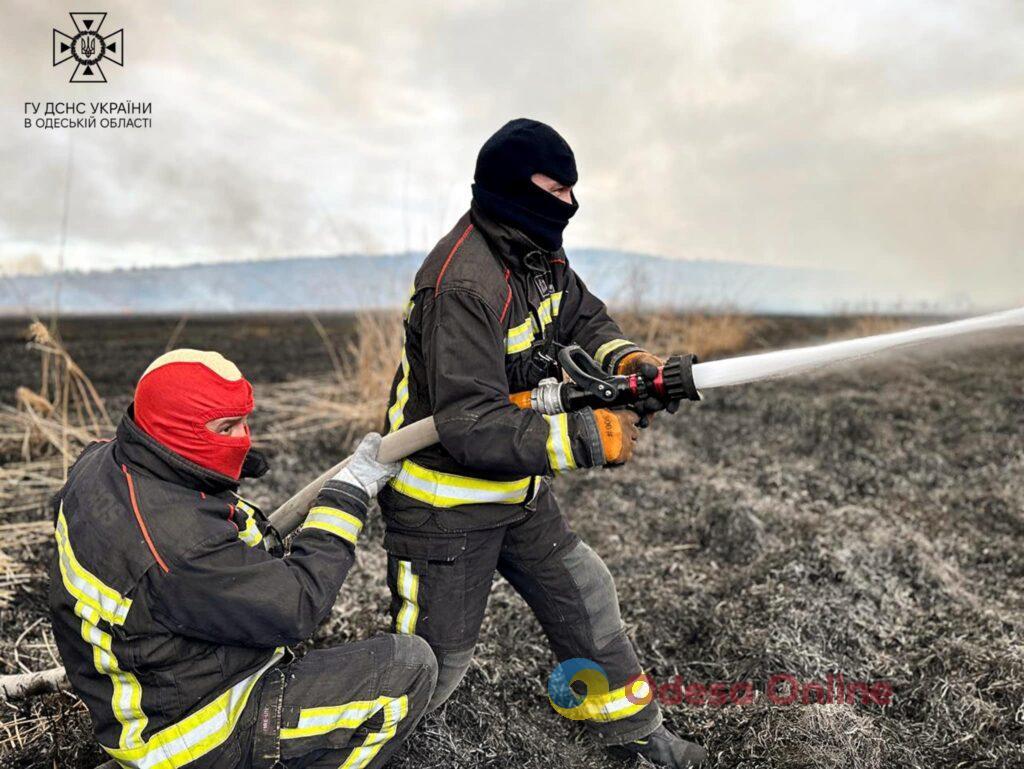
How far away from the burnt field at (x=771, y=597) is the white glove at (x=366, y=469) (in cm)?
106

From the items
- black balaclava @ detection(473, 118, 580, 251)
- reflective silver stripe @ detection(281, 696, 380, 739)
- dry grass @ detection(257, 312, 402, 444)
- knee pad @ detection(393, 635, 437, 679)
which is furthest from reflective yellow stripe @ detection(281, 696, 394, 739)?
dry grass @ detection(257, 312, 402, 444)

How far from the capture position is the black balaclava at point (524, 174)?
228cm

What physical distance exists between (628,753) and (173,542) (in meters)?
1.85

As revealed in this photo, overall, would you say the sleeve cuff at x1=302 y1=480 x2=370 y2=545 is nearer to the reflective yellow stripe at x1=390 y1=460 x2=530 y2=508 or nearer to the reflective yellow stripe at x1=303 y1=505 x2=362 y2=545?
the reflective yellow stripe at x1=303 y1=505 x2=362 y2=545

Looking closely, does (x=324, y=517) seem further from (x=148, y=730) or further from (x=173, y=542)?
(x=148, y=730)

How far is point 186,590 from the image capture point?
1.80 metres

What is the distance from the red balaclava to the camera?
1.87 metres

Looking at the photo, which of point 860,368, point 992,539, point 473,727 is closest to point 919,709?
point 473,727

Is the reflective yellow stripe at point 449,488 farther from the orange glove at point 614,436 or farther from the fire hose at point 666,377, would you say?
the orange glove at point 614,436

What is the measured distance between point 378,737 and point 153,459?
996mm

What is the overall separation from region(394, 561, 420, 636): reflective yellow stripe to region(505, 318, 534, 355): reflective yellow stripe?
2.43ft

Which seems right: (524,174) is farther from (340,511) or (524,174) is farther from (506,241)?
(340,511)

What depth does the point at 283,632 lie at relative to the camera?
6.26ft

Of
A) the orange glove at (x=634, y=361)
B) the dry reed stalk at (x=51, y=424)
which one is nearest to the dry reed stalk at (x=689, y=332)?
the dry reed stalk at (x=51, y=424)
